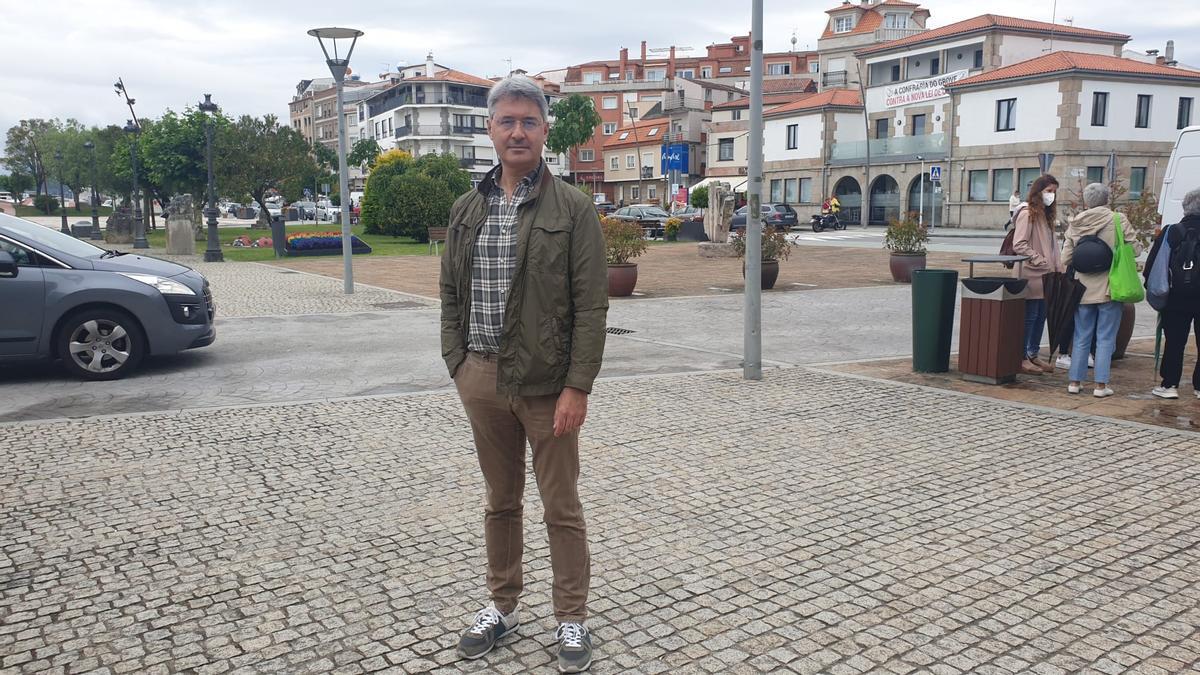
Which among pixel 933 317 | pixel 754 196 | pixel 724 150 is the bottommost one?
pixel 933 317

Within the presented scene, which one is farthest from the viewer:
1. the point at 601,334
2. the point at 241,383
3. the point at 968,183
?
the point at 968,183

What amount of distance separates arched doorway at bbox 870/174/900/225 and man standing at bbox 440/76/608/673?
52477mm

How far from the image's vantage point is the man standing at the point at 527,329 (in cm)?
320

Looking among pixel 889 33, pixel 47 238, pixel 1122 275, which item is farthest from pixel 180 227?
pixel 889 33

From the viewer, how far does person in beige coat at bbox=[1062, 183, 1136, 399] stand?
7.82 metres

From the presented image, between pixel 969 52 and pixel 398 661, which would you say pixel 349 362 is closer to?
pixel 398 661

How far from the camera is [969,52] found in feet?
176

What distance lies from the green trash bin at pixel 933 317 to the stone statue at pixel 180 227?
88.9ft

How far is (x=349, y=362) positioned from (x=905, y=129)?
49988mm

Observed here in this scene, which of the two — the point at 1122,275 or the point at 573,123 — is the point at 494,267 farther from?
the point at 573,123

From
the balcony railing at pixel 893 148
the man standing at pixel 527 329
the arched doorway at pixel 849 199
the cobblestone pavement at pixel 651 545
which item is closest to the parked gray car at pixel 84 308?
the cobblestone pavement at pixel 651 545

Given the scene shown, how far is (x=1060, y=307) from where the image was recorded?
9.55m

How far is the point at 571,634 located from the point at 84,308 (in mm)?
7533

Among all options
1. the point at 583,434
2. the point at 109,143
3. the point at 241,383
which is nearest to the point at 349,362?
the point at 241,383
